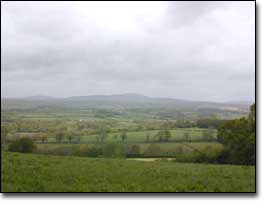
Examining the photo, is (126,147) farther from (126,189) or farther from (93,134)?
(126,189)

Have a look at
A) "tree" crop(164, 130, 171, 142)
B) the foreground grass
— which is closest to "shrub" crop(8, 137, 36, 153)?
the foreground grass

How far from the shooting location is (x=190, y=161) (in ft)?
37.0

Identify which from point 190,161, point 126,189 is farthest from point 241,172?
point 126,189

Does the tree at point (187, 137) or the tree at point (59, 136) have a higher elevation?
the tree at point (59, 136)

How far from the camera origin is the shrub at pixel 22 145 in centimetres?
985

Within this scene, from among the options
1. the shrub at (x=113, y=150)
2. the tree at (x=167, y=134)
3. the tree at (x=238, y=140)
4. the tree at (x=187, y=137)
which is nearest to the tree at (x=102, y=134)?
the shrub at (x=113, y=150)

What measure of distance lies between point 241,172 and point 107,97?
551cm

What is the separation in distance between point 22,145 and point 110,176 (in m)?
3.84

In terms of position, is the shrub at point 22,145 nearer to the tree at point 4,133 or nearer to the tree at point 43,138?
the tree at point 43,138

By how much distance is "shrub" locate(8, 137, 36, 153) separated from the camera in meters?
9.85

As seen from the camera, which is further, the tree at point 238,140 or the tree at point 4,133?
the tree at point 238,140

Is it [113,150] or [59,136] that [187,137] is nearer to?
[113,150]

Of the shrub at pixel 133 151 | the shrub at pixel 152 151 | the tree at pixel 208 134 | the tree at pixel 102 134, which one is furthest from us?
the shrub at pixel 133 151

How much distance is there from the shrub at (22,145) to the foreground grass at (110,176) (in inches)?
8.9
